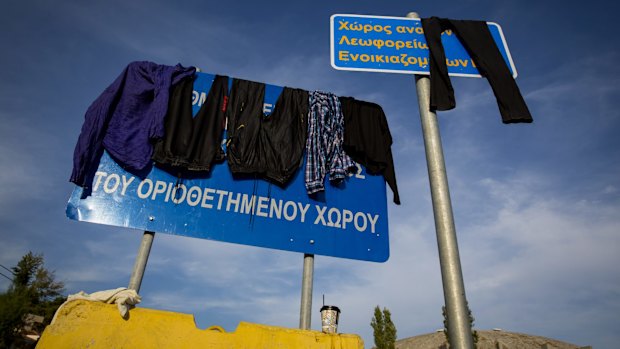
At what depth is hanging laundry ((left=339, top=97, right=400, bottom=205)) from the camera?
457 cm

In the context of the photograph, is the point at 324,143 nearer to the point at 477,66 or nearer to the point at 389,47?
the point at 389,47

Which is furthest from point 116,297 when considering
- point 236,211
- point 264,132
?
point 264,132

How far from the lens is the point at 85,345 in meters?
2.29

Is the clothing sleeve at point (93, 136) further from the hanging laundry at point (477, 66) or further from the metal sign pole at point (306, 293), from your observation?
the hanging laundry at point (477, 66)

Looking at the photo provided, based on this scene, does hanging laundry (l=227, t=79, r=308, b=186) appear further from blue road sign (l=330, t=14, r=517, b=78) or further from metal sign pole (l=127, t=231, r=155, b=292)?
blue road sign (l=330, t=14, r=517, b=78)

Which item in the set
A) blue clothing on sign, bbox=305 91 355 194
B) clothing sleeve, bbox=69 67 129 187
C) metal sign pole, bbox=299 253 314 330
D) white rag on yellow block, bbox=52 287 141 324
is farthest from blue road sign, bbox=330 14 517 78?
clothing sleeve, bbox=69 67 129 187

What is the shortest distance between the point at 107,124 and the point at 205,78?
1.37 m

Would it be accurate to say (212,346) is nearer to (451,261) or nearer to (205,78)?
(451,261)

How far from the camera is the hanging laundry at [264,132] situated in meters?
4.09

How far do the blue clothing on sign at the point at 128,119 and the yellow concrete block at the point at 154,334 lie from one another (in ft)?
5.52

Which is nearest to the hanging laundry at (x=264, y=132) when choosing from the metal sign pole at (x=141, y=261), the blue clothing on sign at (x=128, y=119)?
the blue clothing on sign at (x=128, y=119)

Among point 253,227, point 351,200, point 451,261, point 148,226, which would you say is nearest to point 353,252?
point 351,200

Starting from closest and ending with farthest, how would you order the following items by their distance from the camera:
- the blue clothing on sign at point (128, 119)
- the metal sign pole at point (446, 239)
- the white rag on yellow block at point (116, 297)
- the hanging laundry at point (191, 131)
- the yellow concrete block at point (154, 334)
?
the metal sign pole at point (446, 239), the yellow concrete block at point (154, 334), the white rag on yellow block at point (116, 297), the blue clothing on sign at point (128, 119), the hanging laundry at point (191, 131)

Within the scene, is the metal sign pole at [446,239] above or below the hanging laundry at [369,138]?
below
